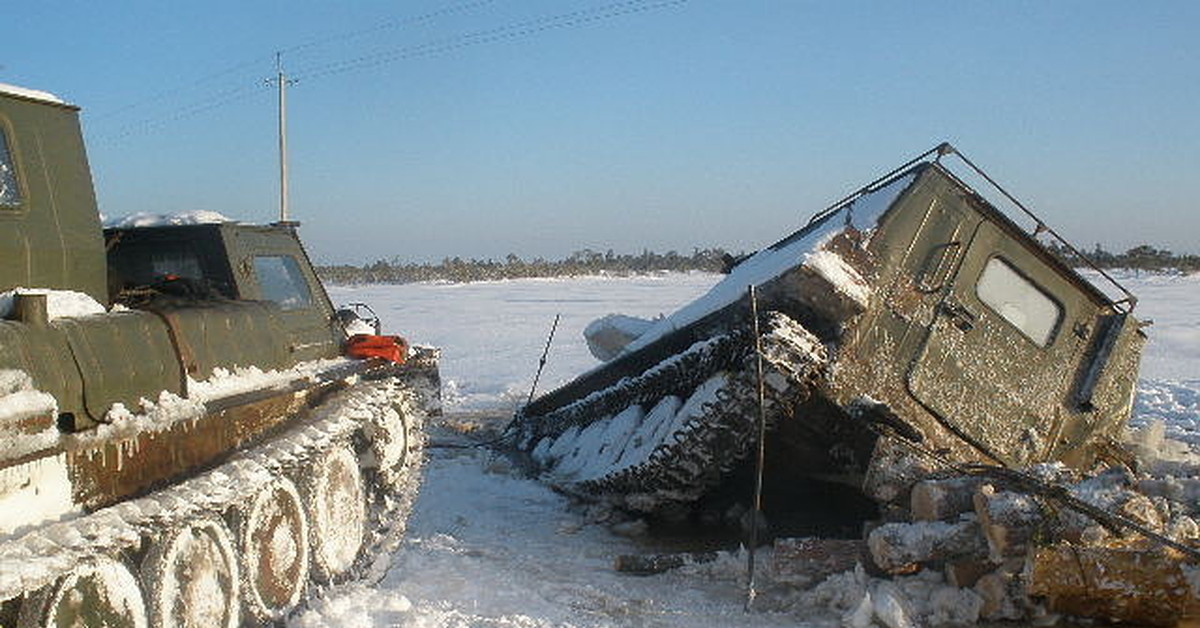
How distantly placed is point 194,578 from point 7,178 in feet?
5.52

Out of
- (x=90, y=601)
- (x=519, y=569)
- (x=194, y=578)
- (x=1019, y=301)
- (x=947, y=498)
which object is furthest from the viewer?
(x=1019, y=301)

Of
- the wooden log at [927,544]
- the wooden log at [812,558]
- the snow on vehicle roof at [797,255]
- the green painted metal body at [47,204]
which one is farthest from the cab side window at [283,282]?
the wooden log at [927,544]

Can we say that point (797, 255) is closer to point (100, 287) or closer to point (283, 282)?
point (283, 282)

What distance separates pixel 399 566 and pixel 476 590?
699mm

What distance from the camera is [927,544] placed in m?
5.62

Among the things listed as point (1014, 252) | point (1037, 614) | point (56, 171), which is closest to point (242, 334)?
point (56, 171)

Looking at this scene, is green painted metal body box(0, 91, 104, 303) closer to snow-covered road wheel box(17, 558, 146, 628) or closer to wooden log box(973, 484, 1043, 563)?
snow-covered road wheel box(17, 558, 146, 628)

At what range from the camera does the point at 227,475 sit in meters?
4.82

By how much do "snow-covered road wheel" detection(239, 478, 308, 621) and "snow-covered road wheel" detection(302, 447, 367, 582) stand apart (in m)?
0.22

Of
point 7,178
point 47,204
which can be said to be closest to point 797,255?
point 47,204

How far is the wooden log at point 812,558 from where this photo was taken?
235 inches

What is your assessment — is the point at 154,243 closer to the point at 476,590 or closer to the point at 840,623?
the point at 476,590

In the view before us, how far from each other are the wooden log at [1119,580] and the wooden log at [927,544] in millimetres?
361

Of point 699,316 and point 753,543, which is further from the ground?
point 699,316
